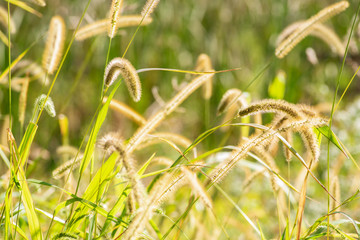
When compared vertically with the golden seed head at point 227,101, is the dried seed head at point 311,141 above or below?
below

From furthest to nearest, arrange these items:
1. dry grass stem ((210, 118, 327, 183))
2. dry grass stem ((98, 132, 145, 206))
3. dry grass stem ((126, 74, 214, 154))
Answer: dry grass stem ((126, 74, 214, 154)), dry grass stem ((210, 118, 327, 183)), dry grass stem ((98, 132, 145, 206))

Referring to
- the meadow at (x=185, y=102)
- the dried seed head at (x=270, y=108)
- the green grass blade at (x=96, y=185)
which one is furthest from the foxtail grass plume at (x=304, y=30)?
the green grass blade at (x=96, y=185)

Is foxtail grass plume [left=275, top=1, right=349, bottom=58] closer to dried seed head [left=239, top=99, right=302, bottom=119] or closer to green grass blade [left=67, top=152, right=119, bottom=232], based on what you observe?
dried seed head [left=239, top=99, right=302, bottom=119]

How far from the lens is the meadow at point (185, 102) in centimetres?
144


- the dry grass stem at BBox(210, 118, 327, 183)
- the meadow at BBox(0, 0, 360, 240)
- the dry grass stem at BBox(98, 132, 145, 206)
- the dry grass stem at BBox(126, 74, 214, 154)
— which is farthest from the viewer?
the meadow at BBox(0, 0, 360, 240)

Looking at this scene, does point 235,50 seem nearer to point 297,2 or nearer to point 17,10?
point 297,2

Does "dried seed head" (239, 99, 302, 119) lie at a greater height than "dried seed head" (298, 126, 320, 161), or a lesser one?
greater

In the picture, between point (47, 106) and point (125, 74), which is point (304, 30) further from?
point (47, 106)

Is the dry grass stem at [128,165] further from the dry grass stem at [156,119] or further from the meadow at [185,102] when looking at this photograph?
the dry grass stem at [156,119]

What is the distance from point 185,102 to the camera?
16.6 ft

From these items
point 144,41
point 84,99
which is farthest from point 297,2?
point 84,99

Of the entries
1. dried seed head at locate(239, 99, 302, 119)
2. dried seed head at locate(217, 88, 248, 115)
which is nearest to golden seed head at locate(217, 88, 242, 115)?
dried seed head at locate(217, 88, 248, 115)

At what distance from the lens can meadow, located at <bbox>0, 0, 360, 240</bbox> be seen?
144 centimetres

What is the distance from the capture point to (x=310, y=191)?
112 inches
